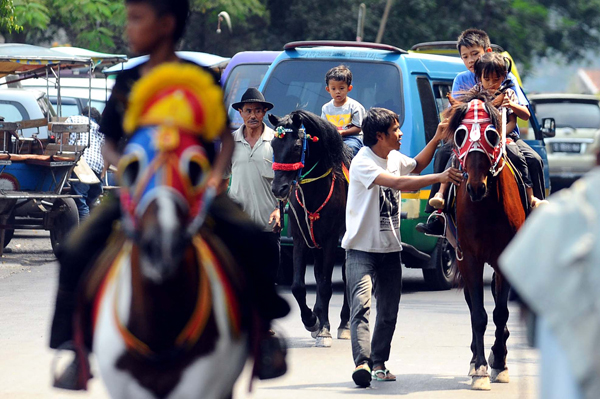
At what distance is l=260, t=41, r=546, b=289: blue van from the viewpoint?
11617mm

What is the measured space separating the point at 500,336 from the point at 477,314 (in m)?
0.26

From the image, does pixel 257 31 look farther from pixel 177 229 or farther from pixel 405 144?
pixel 177 229

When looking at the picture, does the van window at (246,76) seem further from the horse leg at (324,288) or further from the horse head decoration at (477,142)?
the horse head decoration at (477,142)

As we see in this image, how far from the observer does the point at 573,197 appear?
2691 millimetres

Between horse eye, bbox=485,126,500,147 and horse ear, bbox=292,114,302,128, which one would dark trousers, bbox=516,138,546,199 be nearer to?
horse eye, bbox=485,126,500,147

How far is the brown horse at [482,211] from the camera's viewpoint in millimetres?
7113

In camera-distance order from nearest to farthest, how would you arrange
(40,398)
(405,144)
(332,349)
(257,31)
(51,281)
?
(40,398), (332,349), (405,144), (51,281), (257,31)

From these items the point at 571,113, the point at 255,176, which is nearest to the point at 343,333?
the point at 255,176

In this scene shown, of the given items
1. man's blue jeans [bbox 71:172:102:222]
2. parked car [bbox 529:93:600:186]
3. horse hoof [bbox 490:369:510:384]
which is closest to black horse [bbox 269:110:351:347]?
horse hoof [bbox 490:369:510:384]

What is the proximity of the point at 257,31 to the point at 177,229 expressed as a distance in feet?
89.6

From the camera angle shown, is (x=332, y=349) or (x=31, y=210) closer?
(x=332, y=349)

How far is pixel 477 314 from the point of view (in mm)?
7465

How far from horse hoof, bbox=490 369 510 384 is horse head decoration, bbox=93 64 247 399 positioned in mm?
4109

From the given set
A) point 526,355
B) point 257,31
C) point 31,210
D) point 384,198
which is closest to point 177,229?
point 384,198
